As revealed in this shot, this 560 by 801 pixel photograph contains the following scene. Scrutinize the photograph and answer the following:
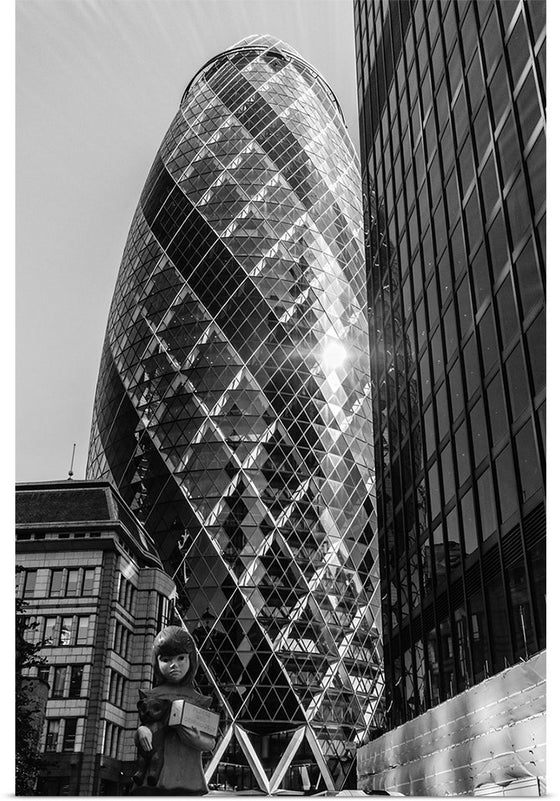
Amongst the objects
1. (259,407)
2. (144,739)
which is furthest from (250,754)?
(144,739)

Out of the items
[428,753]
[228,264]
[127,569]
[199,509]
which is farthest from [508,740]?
[228,264]

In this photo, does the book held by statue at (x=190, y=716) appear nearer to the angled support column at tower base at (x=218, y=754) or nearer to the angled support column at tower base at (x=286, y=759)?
the angled support column at tower base at (x=218, y=754)

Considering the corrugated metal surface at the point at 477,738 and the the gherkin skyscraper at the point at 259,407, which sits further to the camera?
the the gherkin skyscraper at the point at 259,407

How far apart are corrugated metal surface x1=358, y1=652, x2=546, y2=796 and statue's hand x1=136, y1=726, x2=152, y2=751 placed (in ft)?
18.0

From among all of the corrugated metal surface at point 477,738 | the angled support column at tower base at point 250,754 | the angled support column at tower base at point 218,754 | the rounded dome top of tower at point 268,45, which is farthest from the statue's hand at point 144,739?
the rounded dome top of tower at point 268,45

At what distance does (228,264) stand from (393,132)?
1056 inches

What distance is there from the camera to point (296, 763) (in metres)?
43.7

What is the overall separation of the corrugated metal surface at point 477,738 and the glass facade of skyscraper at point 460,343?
87 cm

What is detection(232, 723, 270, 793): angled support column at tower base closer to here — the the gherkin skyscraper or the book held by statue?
the the gherkin skyscraper

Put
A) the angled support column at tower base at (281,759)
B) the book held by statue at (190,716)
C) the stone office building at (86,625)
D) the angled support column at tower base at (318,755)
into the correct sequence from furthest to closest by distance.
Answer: the angled support column at tower base at (318,755)
the angled support column at tower base at (281,759)
the stone office building at (86,625)
the book held by statue at (190,716)

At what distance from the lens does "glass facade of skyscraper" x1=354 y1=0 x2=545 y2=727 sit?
15.2m

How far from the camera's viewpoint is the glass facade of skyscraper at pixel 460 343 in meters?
15.2

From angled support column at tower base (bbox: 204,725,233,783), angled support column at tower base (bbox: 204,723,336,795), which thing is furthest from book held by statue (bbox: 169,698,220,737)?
angled support column at tower base (bbox: 204,723,336,795)

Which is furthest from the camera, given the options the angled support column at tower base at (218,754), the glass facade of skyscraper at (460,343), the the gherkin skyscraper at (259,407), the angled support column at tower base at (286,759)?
the the gherkin skyscraper at (259,407)
